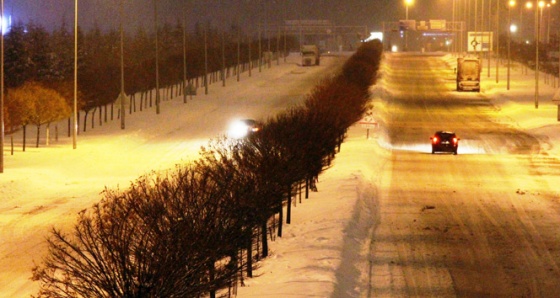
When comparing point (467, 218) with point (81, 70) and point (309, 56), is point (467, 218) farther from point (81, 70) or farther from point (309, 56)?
point (309, 56)

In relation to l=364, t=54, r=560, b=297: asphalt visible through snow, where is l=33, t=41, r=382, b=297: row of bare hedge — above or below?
above

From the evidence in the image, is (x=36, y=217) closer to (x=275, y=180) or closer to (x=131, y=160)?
(x=275, y=180)

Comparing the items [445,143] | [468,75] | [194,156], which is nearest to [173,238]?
[194,156]

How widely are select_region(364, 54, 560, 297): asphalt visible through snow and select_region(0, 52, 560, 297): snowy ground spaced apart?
0.83 meters

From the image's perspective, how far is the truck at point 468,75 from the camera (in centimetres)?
9044

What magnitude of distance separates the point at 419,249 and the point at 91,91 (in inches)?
1962

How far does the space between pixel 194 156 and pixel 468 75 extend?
1994 inches

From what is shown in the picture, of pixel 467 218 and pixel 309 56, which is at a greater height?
pixel 309 56

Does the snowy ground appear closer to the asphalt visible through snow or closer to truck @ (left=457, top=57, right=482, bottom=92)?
the asphalt visible through snow

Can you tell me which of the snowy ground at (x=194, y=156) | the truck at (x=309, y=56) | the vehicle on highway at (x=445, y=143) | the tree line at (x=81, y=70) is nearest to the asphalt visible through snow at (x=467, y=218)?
the vehicle on highway at (x=445, y=143)

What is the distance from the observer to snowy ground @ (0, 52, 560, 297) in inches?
774

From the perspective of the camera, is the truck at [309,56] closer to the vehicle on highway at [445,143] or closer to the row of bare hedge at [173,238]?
the vehicle on highway at [445,143]

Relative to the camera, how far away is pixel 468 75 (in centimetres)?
9162

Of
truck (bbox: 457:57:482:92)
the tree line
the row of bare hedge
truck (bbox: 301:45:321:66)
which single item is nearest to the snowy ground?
the row of bare hedge
